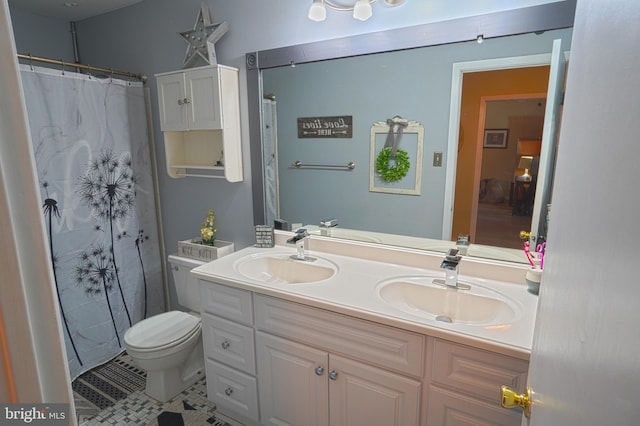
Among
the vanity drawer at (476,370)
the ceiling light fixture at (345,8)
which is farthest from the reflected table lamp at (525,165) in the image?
the ceiling light fixture at (345,8)

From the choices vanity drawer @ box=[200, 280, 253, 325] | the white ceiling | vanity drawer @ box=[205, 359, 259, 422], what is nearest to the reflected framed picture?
vanity drawer @ box=[200, 280, 253, 325]

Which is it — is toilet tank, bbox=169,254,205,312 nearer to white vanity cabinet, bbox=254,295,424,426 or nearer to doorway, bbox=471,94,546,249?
white vanity cabinet, bbox=254,295,424,426

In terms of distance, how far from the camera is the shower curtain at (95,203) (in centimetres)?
213

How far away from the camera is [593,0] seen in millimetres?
507

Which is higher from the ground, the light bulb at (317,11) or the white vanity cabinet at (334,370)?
the light bulb at (317,11)

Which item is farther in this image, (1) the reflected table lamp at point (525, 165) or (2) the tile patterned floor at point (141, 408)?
(2) the tile patterned floor at point (141, 408)

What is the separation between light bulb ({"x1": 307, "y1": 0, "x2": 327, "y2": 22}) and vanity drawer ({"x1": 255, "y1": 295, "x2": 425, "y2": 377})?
1.37 meters

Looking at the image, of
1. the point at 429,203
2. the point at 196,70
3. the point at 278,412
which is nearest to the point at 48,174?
the point at 196,70

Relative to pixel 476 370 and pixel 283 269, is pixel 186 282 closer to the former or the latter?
pixel 283 269

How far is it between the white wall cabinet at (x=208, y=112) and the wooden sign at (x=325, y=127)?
449 millimetres

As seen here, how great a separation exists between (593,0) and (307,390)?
1.56m

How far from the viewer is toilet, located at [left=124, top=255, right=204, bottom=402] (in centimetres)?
194

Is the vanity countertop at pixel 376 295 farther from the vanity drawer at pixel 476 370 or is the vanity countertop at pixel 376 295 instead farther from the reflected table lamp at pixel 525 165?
the reflected table lamp at pixel 525 165

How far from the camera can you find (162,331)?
2084mm
